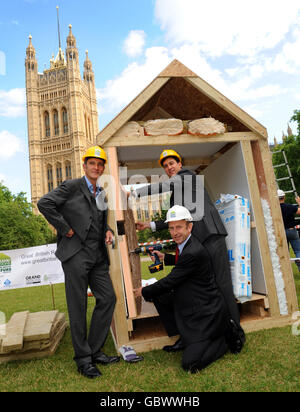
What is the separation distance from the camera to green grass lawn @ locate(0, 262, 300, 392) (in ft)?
10.00

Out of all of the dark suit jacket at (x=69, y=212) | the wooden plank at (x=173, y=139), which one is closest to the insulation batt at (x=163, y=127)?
the wooden plank at (x=173, y=139)

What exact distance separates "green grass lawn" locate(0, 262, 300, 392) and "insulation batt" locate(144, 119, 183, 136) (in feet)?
10.4

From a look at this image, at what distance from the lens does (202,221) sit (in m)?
4.48

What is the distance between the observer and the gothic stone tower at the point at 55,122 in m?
89.1

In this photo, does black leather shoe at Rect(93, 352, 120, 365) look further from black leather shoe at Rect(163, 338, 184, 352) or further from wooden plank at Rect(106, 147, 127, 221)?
wooden plank at Rect(106, 147, 127, 221)

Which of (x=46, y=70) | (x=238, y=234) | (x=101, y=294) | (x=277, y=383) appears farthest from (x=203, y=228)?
(x=46, y=70)

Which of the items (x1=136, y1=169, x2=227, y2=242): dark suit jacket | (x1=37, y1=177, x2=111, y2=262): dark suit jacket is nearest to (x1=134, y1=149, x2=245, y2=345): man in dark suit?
(x1=136, y1=169, x2=227, y2=242): dark suit jacket

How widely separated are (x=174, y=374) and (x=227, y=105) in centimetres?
389

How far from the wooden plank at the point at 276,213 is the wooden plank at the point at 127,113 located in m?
1.94

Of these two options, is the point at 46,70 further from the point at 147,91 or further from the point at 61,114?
the point at 147,91

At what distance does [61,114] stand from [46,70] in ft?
50.4

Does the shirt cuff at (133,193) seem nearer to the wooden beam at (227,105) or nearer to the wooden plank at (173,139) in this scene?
the wooden plank at (173,139)

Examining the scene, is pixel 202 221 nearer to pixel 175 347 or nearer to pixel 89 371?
pixel 175 347

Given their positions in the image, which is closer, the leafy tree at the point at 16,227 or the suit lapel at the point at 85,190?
the suit lapel at the point at 85,190
